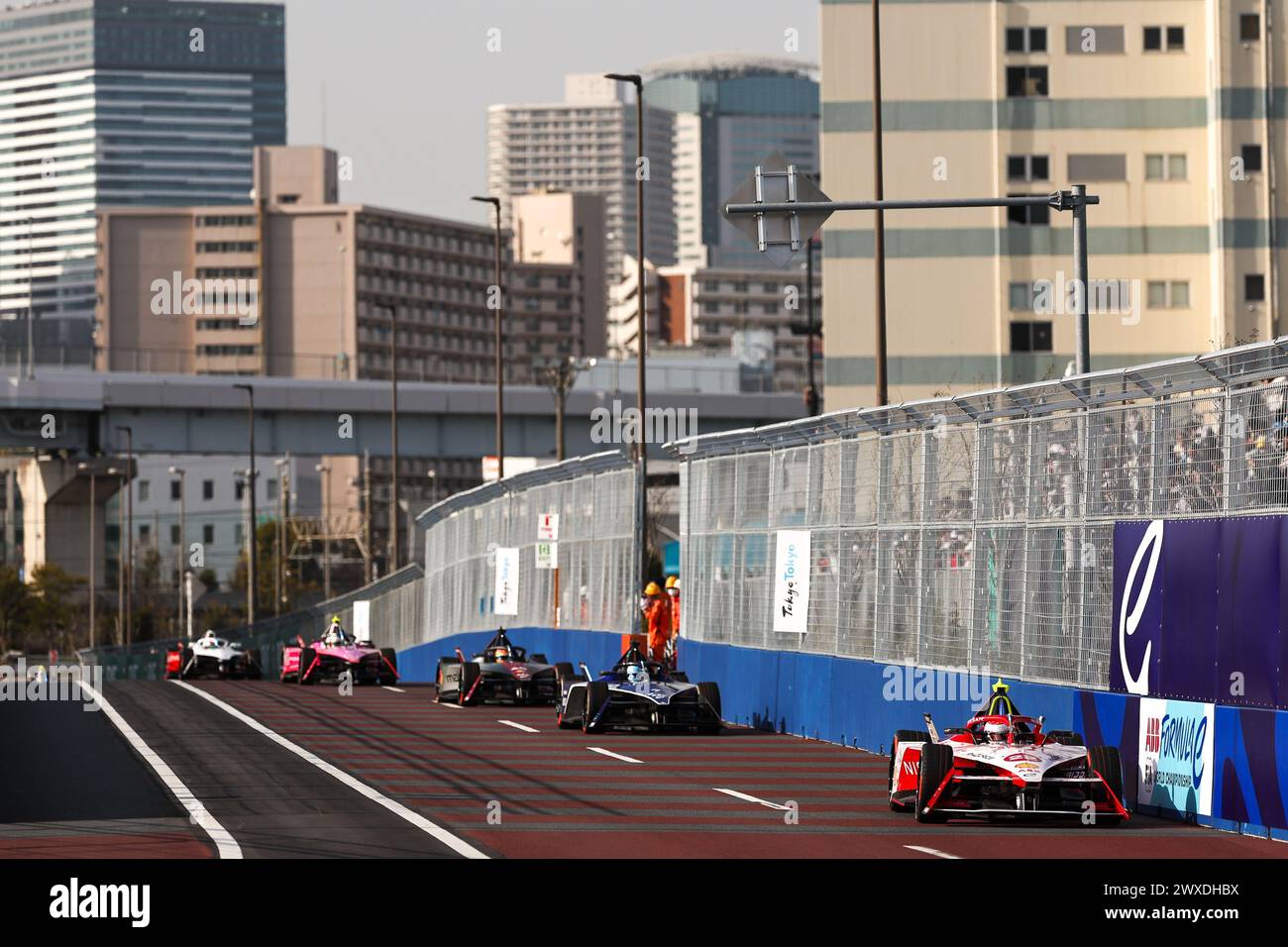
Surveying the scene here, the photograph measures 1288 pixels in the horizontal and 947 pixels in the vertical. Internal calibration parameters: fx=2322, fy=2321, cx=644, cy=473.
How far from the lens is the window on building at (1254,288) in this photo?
244ft

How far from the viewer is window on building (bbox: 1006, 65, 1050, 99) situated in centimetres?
7562

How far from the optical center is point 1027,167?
249 feet

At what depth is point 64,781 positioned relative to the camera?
2073 cm

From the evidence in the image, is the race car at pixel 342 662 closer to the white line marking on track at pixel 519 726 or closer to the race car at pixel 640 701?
the white line marking on track at pixel 519 726

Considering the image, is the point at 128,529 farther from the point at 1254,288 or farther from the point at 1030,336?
the point at 1254,288

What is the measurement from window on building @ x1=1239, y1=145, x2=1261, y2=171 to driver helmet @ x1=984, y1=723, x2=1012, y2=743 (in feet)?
194

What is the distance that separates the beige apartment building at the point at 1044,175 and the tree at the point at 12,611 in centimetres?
6563

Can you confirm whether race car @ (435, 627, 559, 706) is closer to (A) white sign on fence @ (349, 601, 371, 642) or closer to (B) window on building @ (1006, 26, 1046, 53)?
(A) white sign on fence @ (349, 601, 371, 642)

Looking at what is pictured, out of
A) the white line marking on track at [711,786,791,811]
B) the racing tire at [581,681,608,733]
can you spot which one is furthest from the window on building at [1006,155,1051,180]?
the white line marking on track at [711,786,791,811]

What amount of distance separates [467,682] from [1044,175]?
4801 centimetres

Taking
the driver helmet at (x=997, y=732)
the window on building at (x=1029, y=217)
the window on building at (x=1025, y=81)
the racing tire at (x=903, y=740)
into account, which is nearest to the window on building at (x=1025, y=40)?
the window on building at (x=1025, y=81)
